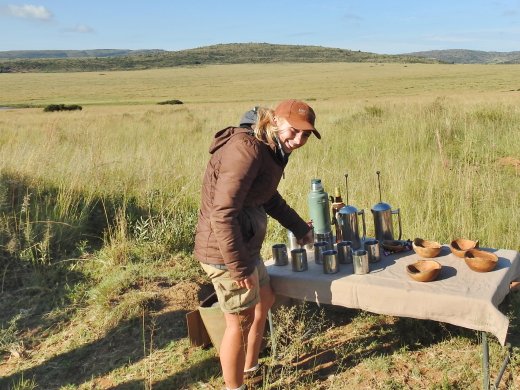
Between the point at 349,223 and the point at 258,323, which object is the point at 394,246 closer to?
the point at 349,223

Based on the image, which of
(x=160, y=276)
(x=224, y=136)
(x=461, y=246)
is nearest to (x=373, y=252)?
(x=461, y=246)

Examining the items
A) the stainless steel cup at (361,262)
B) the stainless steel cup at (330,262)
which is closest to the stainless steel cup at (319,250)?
the stainless steel cup at (330,262)

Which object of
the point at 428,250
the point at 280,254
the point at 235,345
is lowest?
the point at 235,345

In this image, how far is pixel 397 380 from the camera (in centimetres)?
285

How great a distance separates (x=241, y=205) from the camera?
226 cm

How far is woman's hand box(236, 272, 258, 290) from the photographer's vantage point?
241cm

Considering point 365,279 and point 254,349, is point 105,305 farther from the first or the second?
point 365,279

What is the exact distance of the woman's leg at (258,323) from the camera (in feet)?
9.04

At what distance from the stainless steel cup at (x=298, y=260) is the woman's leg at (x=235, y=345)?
39 centimetres

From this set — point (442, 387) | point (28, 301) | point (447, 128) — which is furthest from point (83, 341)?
point (447, 128)

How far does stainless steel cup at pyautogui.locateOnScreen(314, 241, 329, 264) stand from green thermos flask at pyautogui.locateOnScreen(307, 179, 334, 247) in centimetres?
10

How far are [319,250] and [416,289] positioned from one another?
681 mm

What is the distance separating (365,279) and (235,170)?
3.25 ft

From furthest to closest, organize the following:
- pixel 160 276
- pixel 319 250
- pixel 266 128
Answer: pixel 160 276 < pixel 319 250 < pixel 266 128
